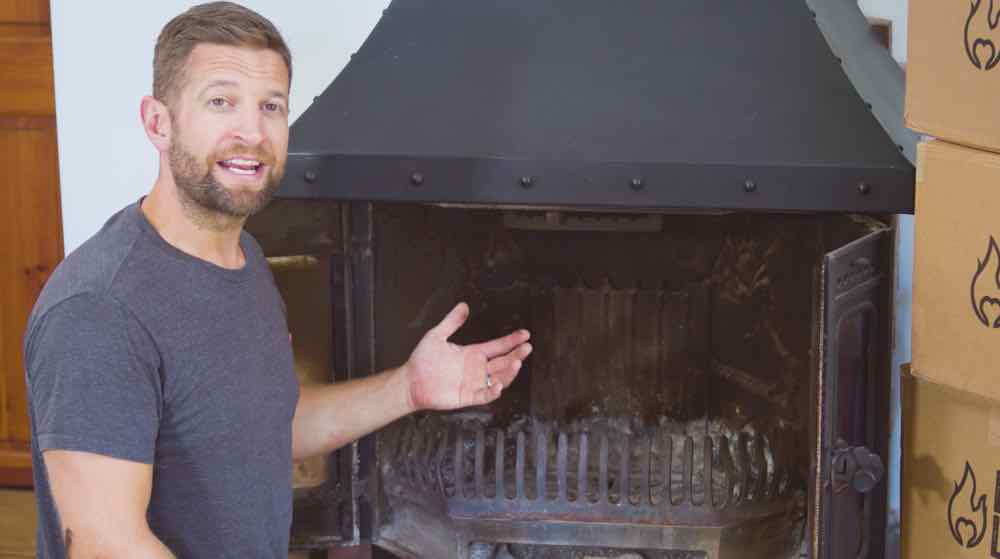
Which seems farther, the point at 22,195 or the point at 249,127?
the point at 22,195

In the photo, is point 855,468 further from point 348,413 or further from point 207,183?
point 207,183

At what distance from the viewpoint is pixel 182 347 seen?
4.48ft

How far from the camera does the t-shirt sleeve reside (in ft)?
4.17

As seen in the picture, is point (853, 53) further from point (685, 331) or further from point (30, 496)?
point (30, 496)

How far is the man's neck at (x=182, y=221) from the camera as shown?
142 centimetres

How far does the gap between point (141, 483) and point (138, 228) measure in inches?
10.0

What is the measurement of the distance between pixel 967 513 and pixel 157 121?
40.4 inches

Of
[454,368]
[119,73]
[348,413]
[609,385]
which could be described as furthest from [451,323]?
[119,73]

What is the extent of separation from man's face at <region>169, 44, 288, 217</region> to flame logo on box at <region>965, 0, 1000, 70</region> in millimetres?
746

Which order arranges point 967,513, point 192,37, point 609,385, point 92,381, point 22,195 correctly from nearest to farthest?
point 92,381 → point 192,37 → point 967,513 → point 609,385 → point 22,195

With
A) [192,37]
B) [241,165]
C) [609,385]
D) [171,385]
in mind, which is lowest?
[609,385]

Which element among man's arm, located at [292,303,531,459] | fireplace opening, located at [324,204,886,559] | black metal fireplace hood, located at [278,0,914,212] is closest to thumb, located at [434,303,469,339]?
man's arm, located at [292,303,531,459]

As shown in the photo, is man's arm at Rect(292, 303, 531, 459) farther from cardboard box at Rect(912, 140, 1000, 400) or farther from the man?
cardboard box at Rect(912, 140, 1000, 400)

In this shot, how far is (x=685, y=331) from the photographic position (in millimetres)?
2010
